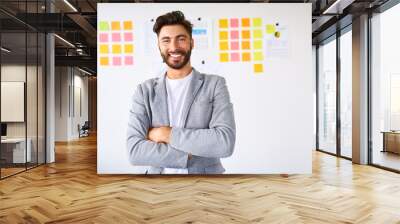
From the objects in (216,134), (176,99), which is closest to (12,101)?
(176,99)

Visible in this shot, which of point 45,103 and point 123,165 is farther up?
point 45,103

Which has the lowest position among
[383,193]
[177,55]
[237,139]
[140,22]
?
[383,193]

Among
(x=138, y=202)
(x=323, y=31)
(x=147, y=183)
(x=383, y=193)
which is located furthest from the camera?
(x=323, y=31)

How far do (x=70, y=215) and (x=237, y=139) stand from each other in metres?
3.30

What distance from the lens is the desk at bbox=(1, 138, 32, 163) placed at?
733cm

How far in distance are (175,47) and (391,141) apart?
188 inches

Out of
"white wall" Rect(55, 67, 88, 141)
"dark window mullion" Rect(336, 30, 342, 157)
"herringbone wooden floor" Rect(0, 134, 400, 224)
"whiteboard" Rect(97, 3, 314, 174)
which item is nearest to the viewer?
"herringbone wooden floor" Rect(0, 134, 400, 224)

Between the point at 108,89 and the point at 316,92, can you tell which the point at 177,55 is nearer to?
the point at 108,89

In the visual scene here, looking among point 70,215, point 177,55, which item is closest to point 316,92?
point 177,55

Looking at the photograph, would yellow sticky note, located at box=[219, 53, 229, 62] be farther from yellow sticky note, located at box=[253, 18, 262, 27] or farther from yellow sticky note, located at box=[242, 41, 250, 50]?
yellow sticky note, located at box=[253, 18, 262, 27]

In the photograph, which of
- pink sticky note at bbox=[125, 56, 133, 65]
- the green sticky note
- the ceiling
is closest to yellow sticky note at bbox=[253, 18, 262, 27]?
the ceiling

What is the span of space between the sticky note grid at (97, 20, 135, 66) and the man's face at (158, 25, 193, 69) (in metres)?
0.57

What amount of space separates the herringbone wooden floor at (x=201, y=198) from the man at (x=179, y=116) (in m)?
0.39

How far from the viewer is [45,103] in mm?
8789
